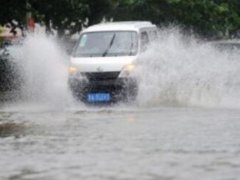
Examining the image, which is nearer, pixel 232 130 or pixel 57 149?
pixel 57 149

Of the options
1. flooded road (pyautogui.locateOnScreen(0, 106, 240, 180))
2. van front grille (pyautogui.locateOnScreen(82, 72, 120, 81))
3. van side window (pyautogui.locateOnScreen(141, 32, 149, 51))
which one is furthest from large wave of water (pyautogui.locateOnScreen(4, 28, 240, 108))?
flooded road (pyautogui.locateOnScreen(0, 106, 240, 180))

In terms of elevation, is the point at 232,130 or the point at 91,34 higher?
the point at 91,34

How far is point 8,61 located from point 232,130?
1453 cm

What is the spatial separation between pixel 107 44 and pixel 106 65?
1141 mm

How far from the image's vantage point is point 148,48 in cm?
1998

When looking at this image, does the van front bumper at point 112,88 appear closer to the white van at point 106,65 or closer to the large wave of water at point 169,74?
the white van at point 106,65

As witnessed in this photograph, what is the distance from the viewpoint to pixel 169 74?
19500mm

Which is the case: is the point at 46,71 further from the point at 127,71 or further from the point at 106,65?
the point at 127,71

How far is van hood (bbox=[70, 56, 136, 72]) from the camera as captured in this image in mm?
18875

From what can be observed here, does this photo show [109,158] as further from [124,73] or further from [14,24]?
[14,24]

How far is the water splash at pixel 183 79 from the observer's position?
62.8 ft

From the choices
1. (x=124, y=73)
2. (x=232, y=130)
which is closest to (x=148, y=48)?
(x=124, y=73)

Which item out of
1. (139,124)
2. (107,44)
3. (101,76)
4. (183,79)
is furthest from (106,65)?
(139,124)

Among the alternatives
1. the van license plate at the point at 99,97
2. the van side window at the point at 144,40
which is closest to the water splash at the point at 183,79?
the van side window at the point at 144,40
